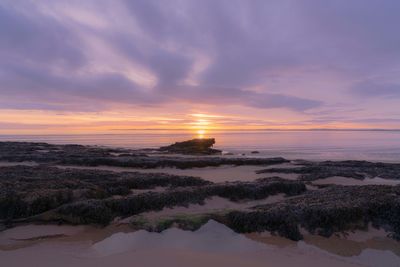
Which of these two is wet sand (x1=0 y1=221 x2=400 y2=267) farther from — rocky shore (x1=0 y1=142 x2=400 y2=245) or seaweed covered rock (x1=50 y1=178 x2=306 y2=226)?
seaweed covered rock (x1=50 y1=178 x2=306 y2=226)

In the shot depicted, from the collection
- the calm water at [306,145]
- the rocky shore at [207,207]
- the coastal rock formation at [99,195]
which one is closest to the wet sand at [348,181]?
the coastal rock formation at [99,195]

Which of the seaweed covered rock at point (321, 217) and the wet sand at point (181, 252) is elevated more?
the seaweed covered rock at point (321, 217)

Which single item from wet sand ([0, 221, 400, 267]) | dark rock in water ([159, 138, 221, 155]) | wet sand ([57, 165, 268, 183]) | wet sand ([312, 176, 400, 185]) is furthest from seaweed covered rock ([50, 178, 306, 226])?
dark rock in water ([159, 138, 221, 155])

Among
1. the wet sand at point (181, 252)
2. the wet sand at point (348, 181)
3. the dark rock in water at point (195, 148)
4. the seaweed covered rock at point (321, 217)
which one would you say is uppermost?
the dark rock in water at point (195, 148)

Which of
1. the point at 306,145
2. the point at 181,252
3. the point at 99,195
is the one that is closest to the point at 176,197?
the point at 99,195

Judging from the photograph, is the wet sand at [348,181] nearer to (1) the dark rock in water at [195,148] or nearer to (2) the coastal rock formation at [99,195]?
(2) the coastal rock formation at [99,195]

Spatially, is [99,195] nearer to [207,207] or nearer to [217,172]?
[207,207]

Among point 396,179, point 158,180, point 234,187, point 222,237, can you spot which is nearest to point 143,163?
point 158,180

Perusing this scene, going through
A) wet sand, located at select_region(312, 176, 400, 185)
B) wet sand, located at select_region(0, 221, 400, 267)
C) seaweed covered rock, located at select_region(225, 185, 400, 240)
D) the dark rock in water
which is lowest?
wet sand, located at select_region(0, 221, 400, 267)

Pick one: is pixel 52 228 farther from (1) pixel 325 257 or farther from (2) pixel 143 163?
(2) pixel 143 163

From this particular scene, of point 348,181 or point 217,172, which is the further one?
point 217,172

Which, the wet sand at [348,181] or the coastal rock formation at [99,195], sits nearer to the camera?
the coastal rock formation at [99,195]

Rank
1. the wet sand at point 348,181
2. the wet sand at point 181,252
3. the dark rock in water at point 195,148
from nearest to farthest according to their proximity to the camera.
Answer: the wet sand at point 181,252 → the wet sand at point 348,181 → the dark rock in water at point 195,148

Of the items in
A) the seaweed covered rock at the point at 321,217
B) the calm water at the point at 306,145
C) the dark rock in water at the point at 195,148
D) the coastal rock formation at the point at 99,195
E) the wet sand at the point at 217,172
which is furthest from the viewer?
the calm water at the point at 306,145
